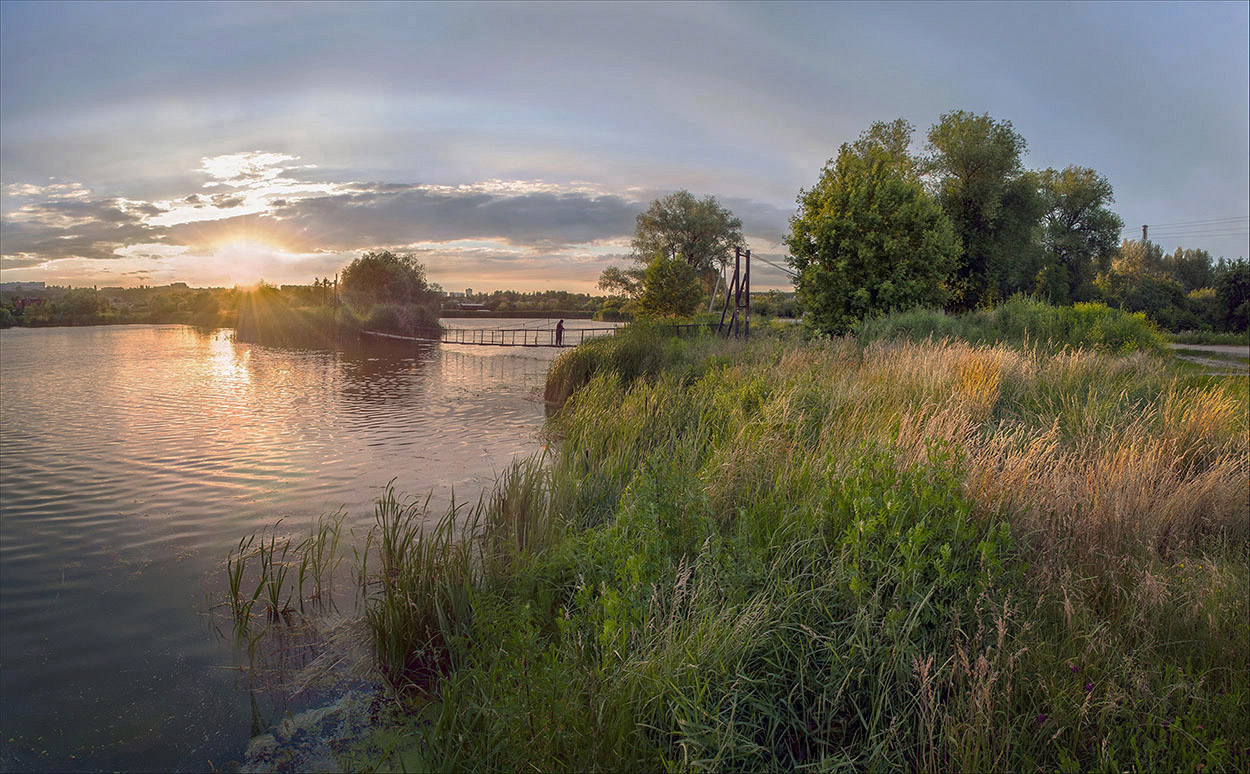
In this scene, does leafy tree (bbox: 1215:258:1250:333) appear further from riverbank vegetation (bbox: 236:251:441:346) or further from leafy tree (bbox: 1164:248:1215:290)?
riverbank vegetation (bbox: 236:251:441:346)

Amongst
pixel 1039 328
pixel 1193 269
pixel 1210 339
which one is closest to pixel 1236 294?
pixel 1210 339

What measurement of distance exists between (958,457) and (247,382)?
79.5ft

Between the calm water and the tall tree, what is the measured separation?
41.4 m

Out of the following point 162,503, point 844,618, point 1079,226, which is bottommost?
point 162,503

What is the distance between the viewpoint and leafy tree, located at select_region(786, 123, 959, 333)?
22.7m

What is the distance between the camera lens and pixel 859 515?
3.64 m

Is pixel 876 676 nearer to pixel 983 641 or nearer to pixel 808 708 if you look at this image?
pixel 808 708

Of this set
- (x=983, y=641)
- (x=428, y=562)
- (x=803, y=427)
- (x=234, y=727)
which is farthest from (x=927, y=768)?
(x=803, y=427)

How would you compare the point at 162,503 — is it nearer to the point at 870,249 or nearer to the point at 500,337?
the point at 870,249

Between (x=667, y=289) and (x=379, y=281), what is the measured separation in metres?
30.9

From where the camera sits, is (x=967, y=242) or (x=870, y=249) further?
(x=967, y=242)

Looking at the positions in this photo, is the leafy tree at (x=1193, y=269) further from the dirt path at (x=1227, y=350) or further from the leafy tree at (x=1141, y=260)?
the dirt path at (x=1227, y=350)

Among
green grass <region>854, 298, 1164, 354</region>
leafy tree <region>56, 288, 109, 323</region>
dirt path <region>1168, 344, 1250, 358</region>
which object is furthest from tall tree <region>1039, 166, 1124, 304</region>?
leafy tree <region>56, 288, 109, 323</region>

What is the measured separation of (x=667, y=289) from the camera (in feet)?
177
